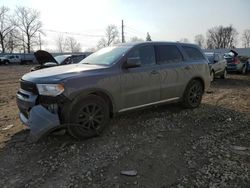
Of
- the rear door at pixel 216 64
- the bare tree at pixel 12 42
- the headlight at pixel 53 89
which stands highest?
the bare tree at pixel 12 42

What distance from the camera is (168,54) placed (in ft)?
21.5

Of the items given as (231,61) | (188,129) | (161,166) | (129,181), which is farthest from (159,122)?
(231,61)

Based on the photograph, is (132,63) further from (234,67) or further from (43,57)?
(234,67)

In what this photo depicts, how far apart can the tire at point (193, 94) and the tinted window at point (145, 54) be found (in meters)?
1.50

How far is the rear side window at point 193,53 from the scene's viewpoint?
717 cm

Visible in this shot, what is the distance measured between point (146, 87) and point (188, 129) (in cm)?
124

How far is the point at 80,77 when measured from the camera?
476cm

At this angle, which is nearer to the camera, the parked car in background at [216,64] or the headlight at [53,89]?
the headlight at [53,89]

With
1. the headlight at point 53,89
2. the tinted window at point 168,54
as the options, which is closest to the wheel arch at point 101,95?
the headlight at point 53,89

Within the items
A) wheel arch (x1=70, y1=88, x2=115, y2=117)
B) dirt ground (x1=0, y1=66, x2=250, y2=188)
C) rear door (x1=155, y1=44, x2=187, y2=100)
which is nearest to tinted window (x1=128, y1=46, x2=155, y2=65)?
rear door (x1=155, y1=44, x2=187, y2=100)

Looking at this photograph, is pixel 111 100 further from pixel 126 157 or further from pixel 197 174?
pixel 197 174

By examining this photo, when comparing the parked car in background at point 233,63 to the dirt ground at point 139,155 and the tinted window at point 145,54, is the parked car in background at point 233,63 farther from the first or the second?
the tinted window at point 145,54

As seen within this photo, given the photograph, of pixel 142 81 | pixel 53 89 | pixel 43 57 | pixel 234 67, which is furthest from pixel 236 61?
pixel 53 89

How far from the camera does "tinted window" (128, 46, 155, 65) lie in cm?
580
